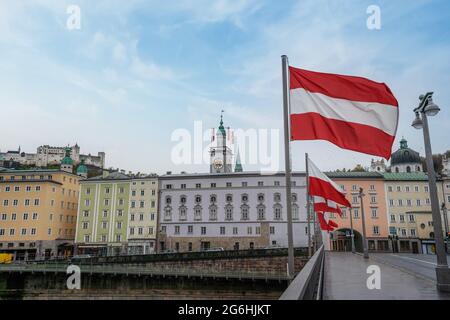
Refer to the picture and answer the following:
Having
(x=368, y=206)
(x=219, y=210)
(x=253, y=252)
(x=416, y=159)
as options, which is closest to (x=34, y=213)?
(x=219, y=210)

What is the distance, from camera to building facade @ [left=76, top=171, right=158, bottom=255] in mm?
71375

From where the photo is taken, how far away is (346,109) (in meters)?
8.77

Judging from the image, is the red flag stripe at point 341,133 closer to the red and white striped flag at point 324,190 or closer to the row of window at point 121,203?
the red and white striped flag at point 324,190

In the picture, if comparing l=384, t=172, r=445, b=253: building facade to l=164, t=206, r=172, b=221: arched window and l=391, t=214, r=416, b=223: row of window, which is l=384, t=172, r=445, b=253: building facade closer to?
l=391, t=214, r=416, b=223: row of window

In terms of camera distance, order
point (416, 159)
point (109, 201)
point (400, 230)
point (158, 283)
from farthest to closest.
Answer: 1. point (416, 159)
2. point (109, 201)
3. point (400, 230)
4. point (158, 283)

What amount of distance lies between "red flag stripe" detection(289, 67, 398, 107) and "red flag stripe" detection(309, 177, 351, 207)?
7871 millimetres

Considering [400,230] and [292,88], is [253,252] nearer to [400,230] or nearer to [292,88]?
[400,230]

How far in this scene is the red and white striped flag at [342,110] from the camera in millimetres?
8531

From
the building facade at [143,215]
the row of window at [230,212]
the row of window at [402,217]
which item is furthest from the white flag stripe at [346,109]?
the row of window at [402,217]

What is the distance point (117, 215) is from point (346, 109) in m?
71.0

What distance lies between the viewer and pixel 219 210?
7062 cm

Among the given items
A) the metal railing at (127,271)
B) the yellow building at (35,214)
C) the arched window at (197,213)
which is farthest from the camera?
the arched window at (197,213)

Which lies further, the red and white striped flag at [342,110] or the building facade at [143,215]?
the building facade at [143,215]
